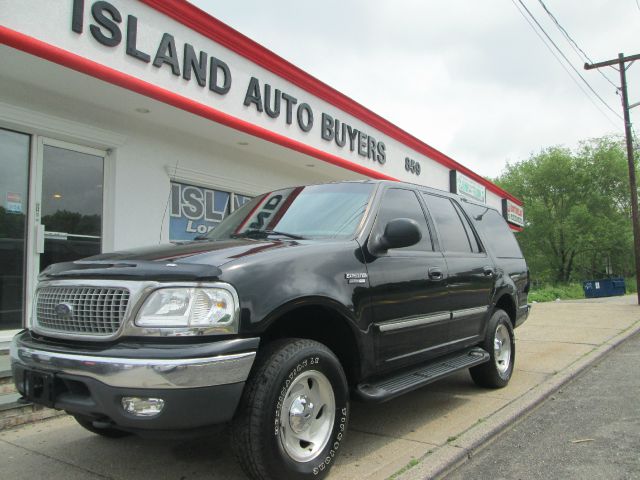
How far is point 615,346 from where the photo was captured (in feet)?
26.9

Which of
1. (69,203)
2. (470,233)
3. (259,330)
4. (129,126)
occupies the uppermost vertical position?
(129,126)

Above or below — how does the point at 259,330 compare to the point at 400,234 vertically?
below

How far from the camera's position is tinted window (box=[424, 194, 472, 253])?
477 cm

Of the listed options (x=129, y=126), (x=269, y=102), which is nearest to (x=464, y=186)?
(x=269, y=102)

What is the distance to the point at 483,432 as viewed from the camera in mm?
3988

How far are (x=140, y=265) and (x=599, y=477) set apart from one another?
3.07m

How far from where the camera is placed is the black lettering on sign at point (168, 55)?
6.55 metres

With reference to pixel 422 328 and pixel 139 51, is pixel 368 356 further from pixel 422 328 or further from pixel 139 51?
pixel 139 51

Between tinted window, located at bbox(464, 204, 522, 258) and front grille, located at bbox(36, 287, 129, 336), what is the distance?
3829 millimetres

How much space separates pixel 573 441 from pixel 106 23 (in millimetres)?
6174

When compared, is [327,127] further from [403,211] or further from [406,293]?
[406,293]

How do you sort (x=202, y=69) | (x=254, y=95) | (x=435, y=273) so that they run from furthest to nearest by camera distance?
1. (x=254, y=95)
2. (x=202, y=69)
3. (x=435, y=273)

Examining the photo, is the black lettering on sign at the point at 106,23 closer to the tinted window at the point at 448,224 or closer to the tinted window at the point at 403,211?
the tinted window at the point at 403,211

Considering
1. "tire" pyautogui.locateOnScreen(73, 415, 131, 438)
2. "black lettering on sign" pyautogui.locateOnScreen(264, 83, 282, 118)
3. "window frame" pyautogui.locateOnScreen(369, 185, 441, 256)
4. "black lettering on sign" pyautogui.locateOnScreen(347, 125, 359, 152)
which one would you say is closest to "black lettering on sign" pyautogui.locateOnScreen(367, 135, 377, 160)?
"black lettering on sign" pyautogui.locateOnScreen(347, 125, 359, 152)
